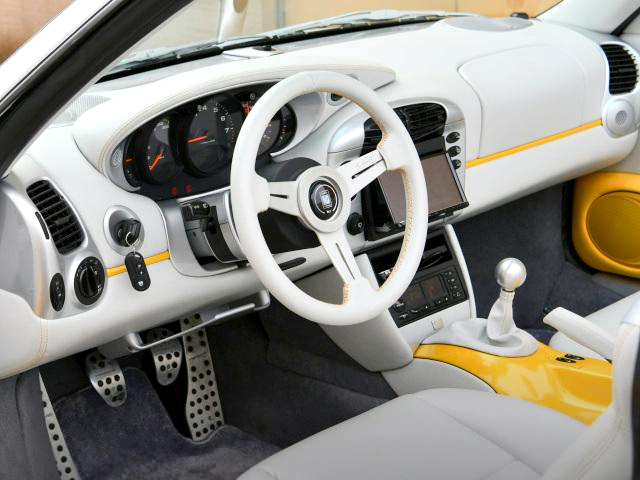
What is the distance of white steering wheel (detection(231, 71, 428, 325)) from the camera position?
143 cm

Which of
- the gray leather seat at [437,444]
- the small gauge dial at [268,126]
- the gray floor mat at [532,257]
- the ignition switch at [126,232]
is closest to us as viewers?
the gray leather seat at [437,444]

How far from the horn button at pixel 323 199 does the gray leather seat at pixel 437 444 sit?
1.24 feet

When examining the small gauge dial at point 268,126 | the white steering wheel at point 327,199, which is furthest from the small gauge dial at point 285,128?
the white steering wheel at point 327,199

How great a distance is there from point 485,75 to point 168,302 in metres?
1.10

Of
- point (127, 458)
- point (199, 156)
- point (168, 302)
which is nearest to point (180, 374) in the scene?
point (127, 458)

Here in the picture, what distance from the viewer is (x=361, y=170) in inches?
62.7

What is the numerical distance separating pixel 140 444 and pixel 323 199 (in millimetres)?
1092

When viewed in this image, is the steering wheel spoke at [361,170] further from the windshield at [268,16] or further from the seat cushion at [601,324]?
the seat cushion at [601,324]

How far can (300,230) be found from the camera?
155cm

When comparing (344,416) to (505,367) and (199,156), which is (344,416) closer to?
(505,367)

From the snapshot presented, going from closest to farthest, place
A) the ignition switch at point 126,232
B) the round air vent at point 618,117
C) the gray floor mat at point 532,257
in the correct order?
the ignition switch at point 126,232, the round air vent at point 618,117, the gray floor mat at point 532,257

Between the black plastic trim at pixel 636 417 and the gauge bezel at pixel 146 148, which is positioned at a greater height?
the gauge bezel at pixel 146 148

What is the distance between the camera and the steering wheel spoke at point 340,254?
1.55m

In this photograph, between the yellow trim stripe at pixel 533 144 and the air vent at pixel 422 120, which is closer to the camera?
the air vent at pixel 422 120
